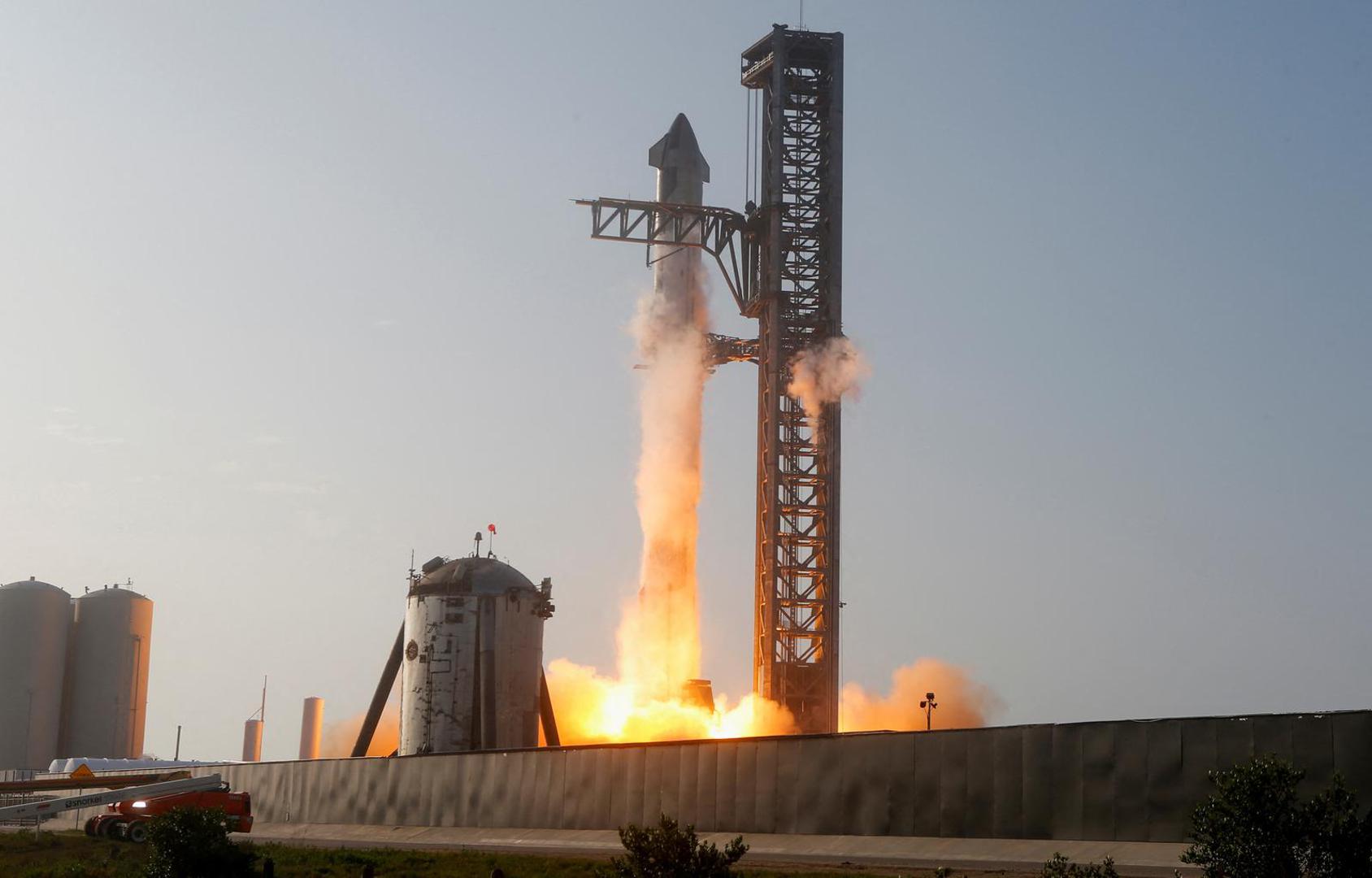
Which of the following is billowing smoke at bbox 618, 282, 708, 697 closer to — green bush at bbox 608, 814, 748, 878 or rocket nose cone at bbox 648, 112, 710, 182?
rocket nose cone at bbox 648, 112, 710, 182

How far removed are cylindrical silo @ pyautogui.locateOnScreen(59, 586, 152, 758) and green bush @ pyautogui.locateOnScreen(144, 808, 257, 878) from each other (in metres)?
78.8

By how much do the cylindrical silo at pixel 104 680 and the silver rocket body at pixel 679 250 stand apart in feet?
181

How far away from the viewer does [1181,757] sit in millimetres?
32625

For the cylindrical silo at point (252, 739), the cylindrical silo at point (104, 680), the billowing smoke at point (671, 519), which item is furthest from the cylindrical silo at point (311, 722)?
the billowing smoke at point (671, 519)

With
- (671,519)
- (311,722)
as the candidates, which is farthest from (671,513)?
(311,722)

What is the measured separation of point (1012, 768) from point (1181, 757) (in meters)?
4.33

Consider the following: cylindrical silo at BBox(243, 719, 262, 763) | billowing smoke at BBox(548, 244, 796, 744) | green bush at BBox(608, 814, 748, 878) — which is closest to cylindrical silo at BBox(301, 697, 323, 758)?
cylindrical silo at BBox(243, 719, 262, 763)

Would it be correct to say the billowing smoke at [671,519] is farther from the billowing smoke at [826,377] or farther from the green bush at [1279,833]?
the green bush at [1279,833]

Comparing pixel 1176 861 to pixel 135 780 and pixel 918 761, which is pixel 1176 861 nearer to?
pixel 918 761

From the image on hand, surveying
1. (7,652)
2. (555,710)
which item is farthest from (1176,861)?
(7,652)

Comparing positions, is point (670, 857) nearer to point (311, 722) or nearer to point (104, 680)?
point (104, 680)

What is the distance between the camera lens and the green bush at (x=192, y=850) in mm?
35844

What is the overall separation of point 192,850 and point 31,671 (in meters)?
79.5

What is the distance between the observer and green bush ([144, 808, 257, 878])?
35844mm
